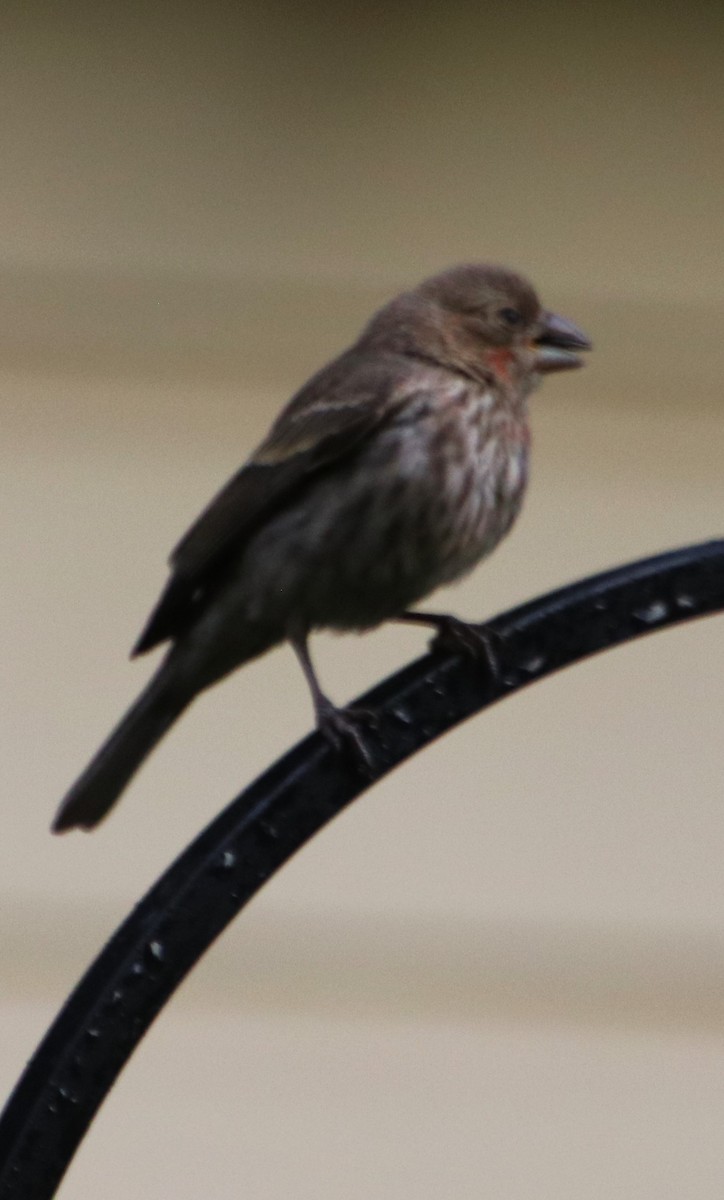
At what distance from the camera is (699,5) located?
3.47 metres

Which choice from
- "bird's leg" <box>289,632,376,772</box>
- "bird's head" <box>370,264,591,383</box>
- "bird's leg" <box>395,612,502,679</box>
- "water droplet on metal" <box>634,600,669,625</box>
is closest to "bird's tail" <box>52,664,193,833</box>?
"bird's leg" <box>289,632,376,772</box>

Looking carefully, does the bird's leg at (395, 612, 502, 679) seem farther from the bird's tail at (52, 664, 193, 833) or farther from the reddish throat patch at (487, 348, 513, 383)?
the reddish throat patch at (487, 348, 513, 383)

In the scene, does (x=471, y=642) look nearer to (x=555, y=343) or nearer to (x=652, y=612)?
(x=652, y=612)

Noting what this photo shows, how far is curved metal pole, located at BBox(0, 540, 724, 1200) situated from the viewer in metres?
1.52

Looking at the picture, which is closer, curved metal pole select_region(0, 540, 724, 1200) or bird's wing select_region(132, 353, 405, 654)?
curved metal pole select_region(0, 540, 724, 1200)

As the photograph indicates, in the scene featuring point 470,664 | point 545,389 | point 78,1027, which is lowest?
point 78,1027

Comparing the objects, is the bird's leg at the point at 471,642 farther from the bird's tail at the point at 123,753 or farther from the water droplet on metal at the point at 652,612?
the bird's tail at the point at 123,753

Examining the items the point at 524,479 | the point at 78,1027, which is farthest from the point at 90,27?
the point at 78,1027

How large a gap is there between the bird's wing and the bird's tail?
0.26 feet

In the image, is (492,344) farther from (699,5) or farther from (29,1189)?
(29,1189)

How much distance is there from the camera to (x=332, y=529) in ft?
8.26

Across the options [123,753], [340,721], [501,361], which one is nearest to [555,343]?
[501,361]

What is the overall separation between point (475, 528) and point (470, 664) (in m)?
0.75

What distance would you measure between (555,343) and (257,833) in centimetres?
136
